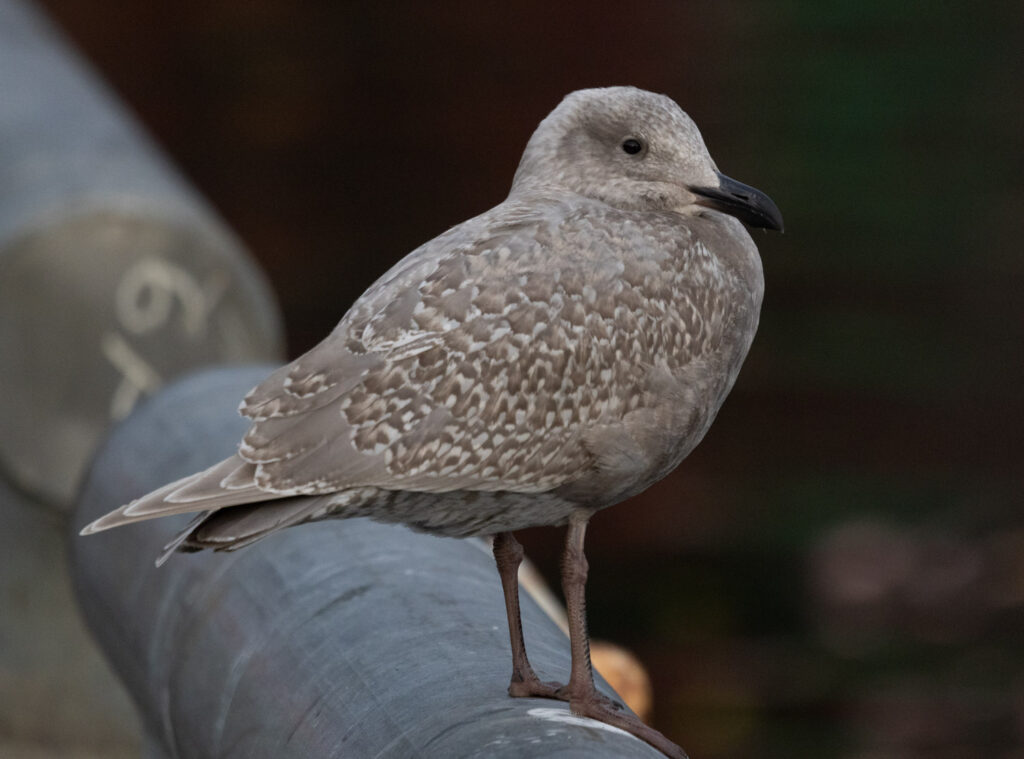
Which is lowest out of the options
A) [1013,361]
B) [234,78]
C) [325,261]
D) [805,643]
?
[805,643]

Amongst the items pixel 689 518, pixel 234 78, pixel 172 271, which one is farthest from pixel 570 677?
pixel 234 78

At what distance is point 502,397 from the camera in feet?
6.84

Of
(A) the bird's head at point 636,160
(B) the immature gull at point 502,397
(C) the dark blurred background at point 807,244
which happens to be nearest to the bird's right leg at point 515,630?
(B) the immature gull at point 502,397

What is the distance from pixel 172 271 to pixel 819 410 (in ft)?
11.8

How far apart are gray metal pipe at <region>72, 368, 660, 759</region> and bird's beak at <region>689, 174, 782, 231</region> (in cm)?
61

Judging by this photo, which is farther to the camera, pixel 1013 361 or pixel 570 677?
pixel 1013 361

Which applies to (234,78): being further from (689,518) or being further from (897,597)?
(897,597)

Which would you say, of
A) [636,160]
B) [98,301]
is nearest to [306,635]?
[636,160]

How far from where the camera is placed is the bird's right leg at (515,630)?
204 cm

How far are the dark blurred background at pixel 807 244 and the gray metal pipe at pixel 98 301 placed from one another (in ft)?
9.25

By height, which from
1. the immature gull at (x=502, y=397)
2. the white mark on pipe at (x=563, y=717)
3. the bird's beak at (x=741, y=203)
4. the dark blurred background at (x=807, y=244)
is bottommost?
the dark blurred background at (x=807, y=244)

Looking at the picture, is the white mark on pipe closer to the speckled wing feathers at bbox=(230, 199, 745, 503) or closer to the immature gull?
the immature gull

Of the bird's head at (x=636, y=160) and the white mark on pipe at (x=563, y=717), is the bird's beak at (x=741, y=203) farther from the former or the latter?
the white mark on pipe at (x=563, y=717)

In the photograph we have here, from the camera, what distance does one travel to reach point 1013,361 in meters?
6.70
